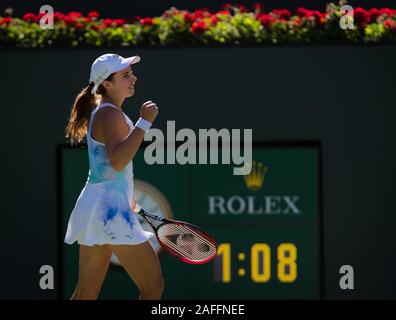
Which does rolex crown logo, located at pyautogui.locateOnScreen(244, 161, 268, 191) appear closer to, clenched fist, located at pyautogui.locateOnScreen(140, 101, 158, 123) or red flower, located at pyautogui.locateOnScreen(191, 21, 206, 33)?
red flower, located at pyautogui.locateOnScreen(191, 21, 206, 33)

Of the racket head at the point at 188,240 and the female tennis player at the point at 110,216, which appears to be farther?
the racket head at the point at 188,240

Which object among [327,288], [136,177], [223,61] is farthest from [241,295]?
[223,61]

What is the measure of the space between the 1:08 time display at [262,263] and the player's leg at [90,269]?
257 cm

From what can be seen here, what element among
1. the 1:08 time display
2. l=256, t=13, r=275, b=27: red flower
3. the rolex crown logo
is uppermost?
l=256, t=13, r=275, b=27: red flower

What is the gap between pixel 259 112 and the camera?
7676 millimetres

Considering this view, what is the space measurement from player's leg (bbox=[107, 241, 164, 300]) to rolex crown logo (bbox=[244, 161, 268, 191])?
8.73 feet

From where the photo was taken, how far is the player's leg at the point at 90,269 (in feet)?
16.6

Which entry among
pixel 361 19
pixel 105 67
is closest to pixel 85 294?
pixel 105 67

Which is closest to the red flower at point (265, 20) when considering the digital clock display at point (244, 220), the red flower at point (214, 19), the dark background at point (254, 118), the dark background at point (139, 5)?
the dark background at point (254, 118)

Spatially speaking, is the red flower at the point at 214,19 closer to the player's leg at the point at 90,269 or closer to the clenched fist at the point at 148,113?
the clenched fist at the point at 148,113

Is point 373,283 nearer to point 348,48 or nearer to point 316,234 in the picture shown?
point 316,234

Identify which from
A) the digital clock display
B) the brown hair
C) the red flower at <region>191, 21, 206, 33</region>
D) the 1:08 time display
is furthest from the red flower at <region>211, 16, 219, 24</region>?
the brown hair

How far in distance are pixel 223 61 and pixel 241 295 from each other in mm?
1568

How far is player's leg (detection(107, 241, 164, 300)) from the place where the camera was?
5035 millimetres
